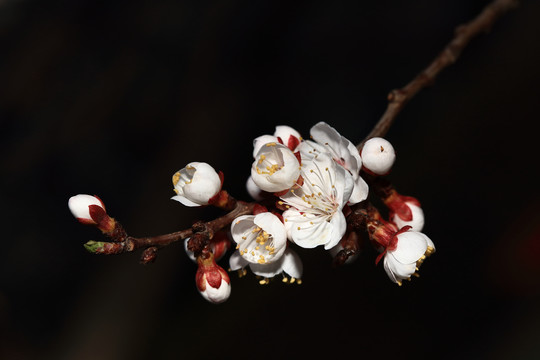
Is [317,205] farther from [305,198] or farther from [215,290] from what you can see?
[215,290]

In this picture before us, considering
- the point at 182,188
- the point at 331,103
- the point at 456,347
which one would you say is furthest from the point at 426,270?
the point at 182,188

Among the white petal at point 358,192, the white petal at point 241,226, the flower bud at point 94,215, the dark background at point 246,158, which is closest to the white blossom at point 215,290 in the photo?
the white petal at point 241,226

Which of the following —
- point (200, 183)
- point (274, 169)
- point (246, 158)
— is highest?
point (274, 169)

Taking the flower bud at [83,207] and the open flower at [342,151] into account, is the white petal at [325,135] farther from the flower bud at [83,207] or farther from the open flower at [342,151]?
the flower bud at [83,207]

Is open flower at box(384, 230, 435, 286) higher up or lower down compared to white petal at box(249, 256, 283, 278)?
higher up

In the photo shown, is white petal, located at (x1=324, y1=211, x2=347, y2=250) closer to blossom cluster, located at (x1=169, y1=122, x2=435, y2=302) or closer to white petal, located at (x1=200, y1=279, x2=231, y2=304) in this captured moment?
blossom cluster, located at (x1=169, y1=122, x2=435, y2=302)

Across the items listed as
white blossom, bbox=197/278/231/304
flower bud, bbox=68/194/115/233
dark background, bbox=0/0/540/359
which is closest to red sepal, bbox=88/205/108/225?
flower bud, bbox=68/194/115/233

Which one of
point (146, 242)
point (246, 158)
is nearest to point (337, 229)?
point (146, 242)

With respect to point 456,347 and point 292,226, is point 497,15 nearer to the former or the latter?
point 292,226

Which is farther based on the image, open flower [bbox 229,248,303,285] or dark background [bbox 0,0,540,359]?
dark background [bbox 0,0,540,359]

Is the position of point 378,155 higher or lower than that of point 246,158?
higher
